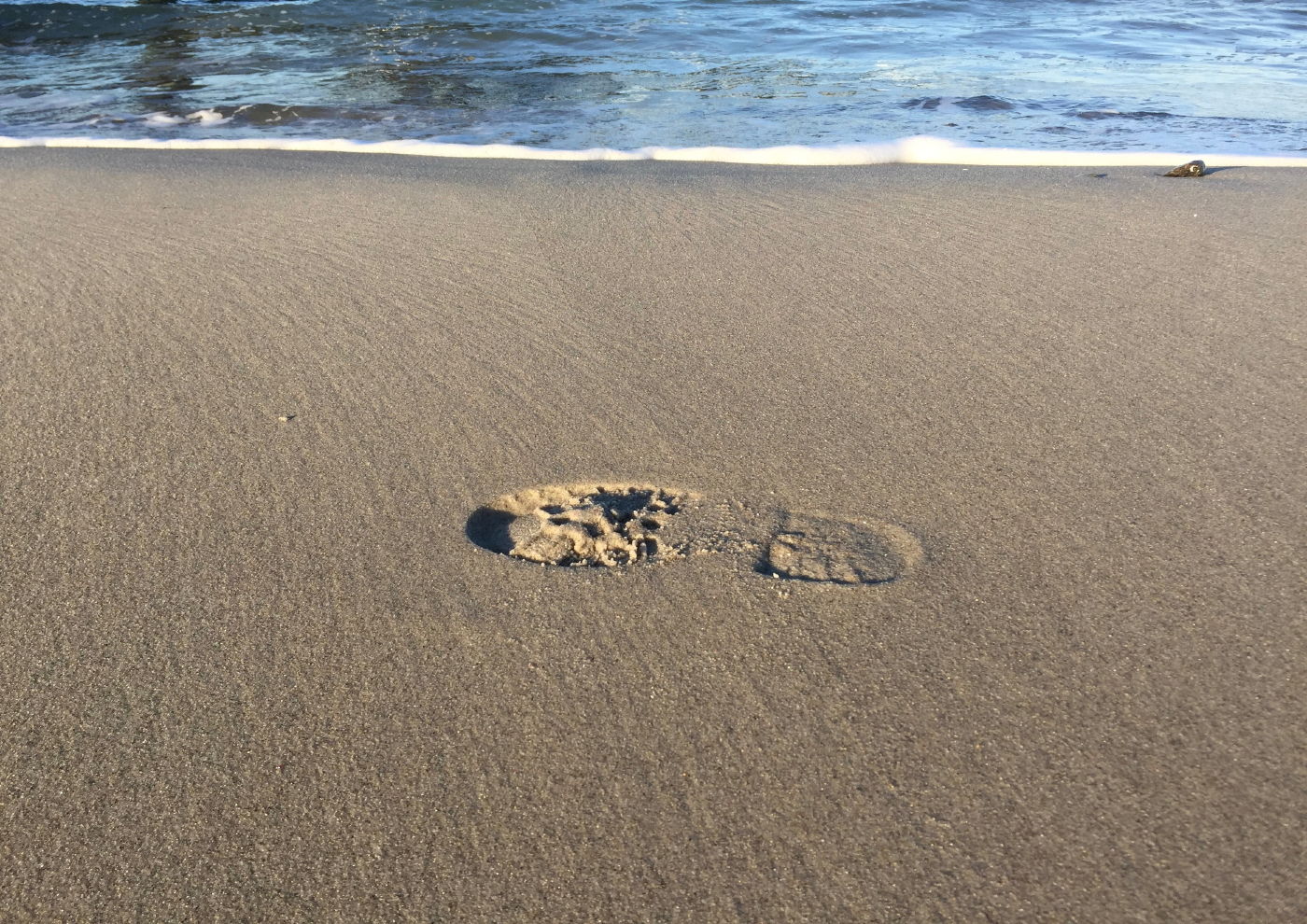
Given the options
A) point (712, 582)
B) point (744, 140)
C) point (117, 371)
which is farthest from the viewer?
point (744, 140)

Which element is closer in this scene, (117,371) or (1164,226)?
(117,371)

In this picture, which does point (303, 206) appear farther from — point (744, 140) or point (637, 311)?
point (744, 140)

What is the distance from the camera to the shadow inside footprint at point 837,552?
74.3 inches

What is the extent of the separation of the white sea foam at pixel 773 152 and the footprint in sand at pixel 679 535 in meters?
3.43

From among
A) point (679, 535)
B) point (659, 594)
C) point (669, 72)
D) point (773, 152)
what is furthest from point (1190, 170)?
point (669, 72)

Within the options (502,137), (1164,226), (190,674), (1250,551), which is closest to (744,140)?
(502,137)

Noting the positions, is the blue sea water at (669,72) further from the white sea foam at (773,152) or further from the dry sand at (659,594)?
the dry sand at (659,594)

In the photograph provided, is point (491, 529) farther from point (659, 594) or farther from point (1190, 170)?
point (1190, 170)

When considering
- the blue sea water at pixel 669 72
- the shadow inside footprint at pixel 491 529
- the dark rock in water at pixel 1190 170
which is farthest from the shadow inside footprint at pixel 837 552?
the blue sea water at pixel 669 72

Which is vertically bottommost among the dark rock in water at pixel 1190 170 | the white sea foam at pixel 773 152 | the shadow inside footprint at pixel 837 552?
the shadow inside footprint at pixel 837 552

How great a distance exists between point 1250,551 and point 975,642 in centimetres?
63

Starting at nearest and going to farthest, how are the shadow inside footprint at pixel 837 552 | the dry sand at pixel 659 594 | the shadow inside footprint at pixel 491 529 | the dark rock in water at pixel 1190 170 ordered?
the dry sand at pixel 659 594 < the shadow inside footprint at pixel 837 552 < the shadow inside footprint at pixel 491 529 < the dark rock in water at pixel 1190 170

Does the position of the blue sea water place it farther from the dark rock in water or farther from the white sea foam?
the dark rock in water

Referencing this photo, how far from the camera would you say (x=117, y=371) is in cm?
264
